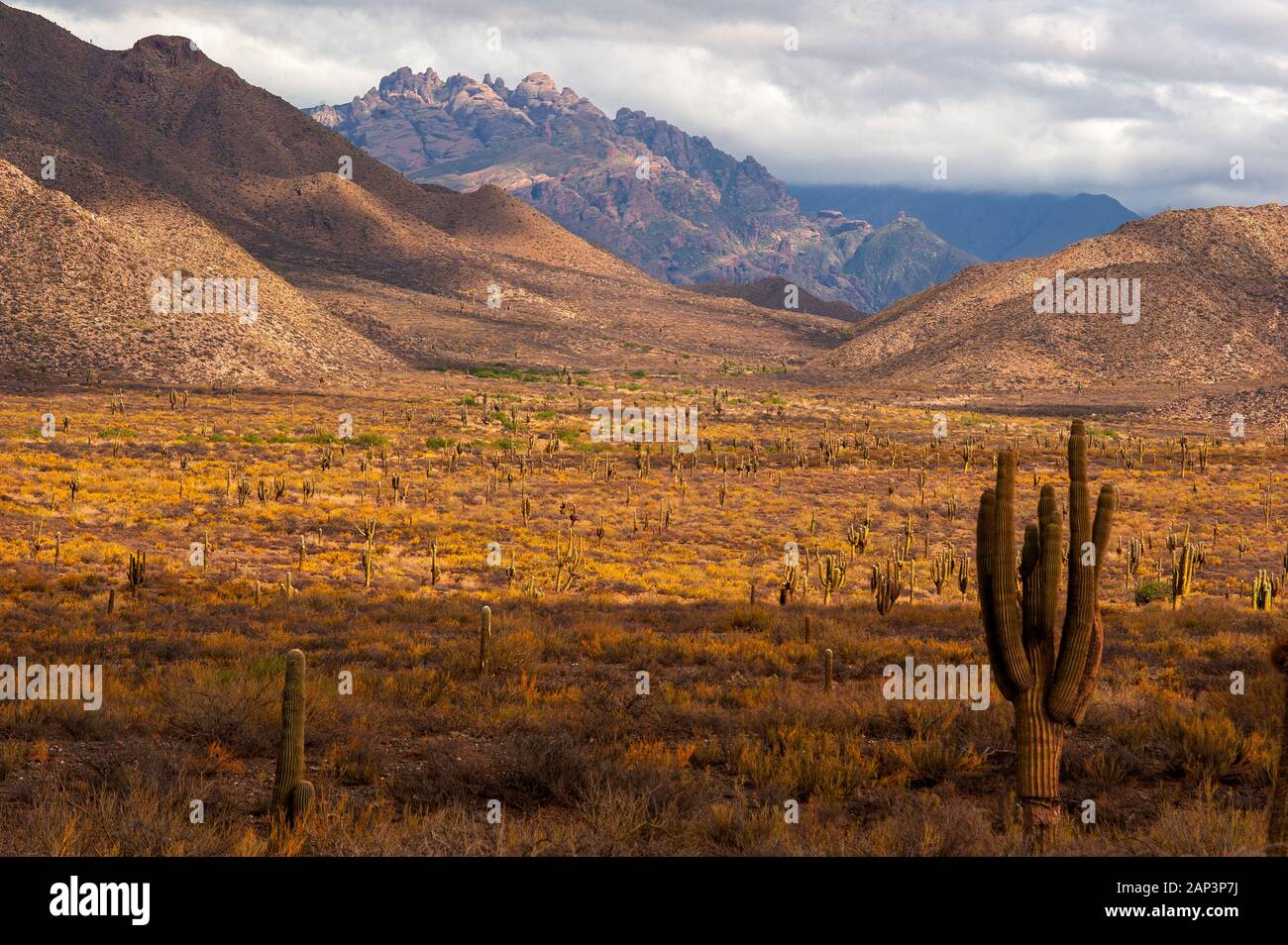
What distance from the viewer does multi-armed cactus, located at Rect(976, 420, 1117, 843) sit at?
8016 mm

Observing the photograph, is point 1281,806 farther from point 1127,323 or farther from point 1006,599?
point 1127,323

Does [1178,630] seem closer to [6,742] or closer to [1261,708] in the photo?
[1261,708]

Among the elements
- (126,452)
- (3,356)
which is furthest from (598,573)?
(3,356)

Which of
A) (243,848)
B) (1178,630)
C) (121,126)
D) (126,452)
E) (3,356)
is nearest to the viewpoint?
(243,848)

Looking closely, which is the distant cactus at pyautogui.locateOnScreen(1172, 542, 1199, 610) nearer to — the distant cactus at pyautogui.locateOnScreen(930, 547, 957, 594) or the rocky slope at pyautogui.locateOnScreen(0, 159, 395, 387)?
the distant cactus at pyautogui.locateOnScreen(930, 547, 957, 594)

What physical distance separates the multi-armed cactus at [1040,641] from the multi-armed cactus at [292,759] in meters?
5.52

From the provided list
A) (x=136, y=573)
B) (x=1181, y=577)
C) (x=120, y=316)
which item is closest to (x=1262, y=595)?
(x=1181, y=577)

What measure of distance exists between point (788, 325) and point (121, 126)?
89244mm

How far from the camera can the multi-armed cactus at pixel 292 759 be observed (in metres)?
7.61

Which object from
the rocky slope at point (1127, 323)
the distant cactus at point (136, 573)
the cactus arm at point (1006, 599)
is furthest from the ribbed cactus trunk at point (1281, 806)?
the rocky slope at point (1127, 323)

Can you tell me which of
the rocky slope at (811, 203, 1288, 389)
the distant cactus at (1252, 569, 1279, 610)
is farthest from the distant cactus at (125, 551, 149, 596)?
the rocky slope at (811, 203, 1288, 389)

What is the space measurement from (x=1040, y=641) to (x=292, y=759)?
240 inches

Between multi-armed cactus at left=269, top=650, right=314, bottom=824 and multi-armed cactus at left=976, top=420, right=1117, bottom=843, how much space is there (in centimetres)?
552
